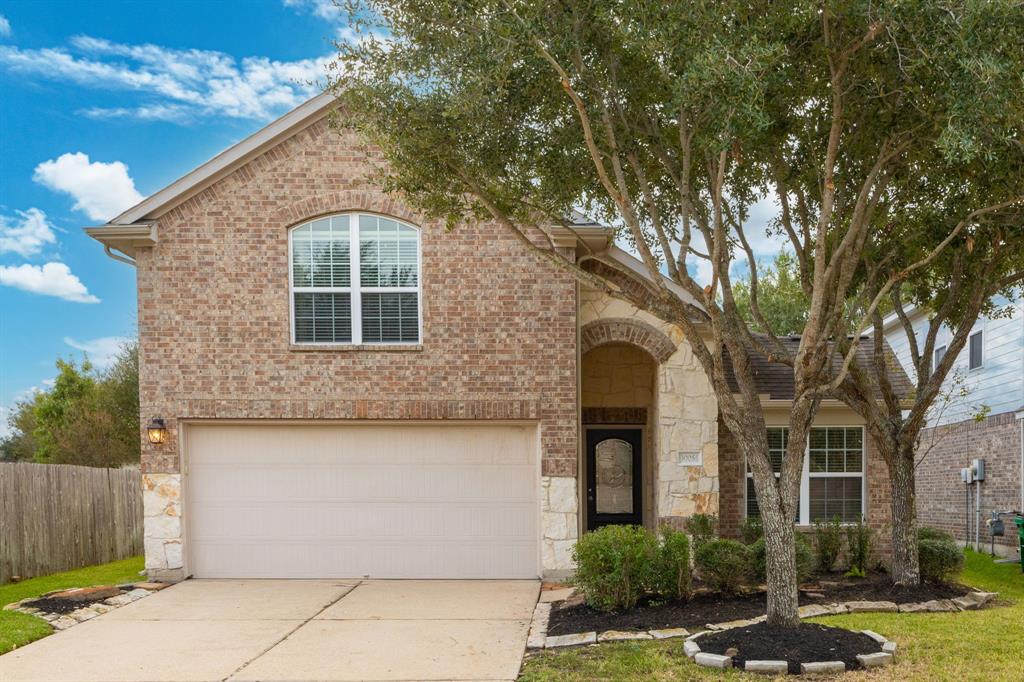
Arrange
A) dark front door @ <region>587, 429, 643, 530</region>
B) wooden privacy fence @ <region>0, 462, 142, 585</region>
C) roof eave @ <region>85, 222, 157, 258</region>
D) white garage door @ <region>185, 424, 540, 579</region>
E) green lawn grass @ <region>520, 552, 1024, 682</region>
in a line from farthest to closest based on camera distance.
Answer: dark front door @ <region>587, 429, 643, 530</region> < wooden privacy fence @ <region>0, 462, 142, 585</region> < white garage door @ <region>185, 424, 540, 579</region> < roof eave @ <region>85, 222, 157, 258</region> < green lawn grass @ <region>520, 552, 1024, 682</region>

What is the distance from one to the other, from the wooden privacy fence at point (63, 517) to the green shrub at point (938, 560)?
12284 mm

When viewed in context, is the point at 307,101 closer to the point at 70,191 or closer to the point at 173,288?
the point at 173,288

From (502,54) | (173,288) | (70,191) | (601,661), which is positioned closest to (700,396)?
(601,661)

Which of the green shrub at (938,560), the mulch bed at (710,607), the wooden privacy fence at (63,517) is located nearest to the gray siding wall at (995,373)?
the green shrub at (938,560)

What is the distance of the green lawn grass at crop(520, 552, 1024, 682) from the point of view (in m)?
6.91

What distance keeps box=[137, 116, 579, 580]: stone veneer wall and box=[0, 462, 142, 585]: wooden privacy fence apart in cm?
235

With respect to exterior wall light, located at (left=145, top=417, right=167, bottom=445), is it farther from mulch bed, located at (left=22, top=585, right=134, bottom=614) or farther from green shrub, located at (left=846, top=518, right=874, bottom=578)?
green shrub, located at (left=846, top=518, right=874, bottom=578)

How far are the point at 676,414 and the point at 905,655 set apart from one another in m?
5.26

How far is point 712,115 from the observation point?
7387 millimetres

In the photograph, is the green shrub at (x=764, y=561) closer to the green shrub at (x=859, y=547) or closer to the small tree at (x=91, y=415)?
the green shrub at (x=859, y=547)

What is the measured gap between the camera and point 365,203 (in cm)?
1194

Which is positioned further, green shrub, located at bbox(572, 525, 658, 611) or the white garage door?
the white garage door

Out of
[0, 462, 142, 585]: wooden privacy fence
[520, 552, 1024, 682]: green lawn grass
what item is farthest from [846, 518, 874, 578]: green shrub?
[0, 462, 142, 585]: wooden privacy fence

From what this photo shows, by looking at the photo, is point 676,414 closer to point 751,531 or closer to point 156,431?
point 751,531
